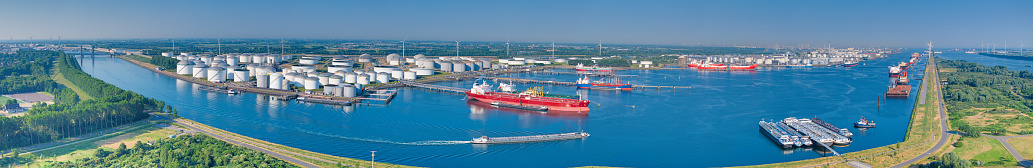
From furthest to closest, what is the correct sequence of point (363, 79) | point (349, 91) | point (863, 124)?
point (363, 79) → point (349, 91) → point (863, 124)

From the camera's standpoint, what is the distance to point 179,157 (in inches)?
411

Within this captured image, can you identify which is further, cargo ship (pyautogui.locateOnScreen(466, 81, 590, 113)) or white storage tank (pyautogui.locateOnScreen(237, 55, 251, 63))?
white storage tank (pyautogui.locateOnScreen(237, 55, 251, 63))

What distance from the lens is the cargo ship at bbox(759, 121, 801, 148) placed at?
45.2ft

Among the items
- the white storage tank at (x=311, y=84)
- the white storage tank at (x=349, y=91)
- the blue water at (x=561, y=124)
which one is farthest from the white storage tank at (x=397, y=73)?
the white storage tank at (x=349, y=91)

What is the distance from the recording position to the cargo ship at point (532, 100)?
19219mm

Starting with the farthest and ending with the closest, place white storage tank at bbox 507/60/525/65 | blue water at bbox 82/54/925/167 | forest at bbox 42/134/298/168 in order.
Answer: white storage tank at bbox 507/60/525/65, blue water at bbox 82/54/925/167, forest at bbox 42/134/298/168

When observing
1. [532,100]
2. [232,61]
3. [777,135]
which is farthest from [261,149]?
[232,61]

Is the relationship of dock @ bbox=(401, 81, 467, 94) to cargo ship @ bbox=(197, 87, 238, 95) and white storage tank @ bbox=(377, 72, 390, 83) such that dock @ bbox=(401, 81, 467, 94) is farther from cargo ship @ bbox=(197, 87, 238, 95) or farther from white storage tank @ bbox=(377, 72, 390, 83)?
cargo ship @ bbox=(197, 87, 238, 95)

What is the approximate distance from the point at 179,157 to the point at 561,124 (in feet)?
30.4

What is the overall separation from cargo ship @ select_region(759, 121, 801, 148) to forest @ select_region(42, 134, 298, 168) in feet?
33.3

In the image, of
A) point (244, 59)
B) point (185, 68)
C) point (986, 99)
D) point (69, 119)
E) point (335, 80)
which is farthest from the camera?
point (244, 59)

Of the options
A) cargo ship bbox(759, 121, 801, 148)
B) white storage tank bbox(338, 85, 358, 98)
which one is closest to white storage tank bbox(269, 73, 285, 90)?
white storage tank bbox(338, 85, 358, 98)

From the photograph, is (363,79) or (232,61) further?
(232,61)

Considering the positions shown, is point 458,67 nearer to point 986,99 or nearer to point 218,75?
point 218,75
